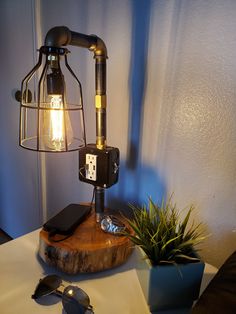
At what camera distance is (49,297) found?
60 centimetres

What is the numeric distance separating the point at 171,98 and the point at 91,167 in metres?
0.34

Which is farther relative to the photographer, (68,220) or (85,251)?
(68,220)

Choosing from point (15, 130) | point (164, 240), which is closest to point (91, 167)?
point (164, 240)

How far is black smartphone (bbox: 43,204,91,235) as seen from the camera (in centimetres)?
72

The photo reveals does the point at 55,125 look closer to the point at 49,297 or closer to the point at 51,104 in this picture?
the point at 51,104

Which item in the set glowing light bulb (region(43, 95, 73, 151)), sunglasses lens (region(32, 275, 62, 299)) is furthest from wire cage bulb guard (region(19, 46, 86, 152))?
sunglasses lens (region(32, 275, 62, 299))

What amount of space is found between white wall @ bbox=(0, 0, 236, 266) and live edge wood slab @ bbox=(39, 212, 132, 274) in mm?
240

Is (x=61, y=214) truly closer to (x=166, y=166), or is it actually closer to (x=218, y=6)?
(x=166, y=166)

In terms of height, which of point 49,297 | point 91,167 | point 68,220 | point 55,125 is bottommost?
point 49,297

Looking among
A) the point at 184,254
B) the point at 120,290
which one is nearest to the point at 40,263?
the point at 120,290

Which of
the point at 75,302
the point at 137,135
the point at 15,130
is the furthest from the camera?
the point at 15,130

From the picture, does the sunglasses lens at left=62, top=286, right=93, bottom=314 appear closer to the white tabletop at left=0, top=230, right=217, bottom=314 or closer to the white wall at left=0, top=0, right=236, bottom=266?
the white tabletop at left=0, top=230, right=217, bottom=314

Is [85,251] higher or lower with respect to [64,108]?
lower

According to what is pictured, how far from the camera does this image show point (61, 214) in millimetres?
801
